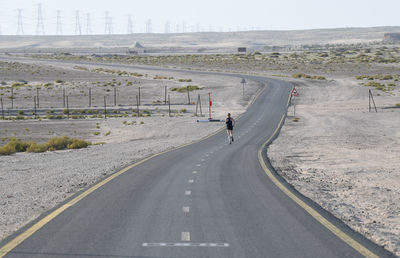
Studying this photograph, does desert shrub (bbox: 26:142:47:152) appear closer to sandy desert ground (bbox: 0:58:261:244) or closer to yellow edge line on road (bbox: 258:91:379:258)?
sandy desert ground (bbox: 0:58:261:244)

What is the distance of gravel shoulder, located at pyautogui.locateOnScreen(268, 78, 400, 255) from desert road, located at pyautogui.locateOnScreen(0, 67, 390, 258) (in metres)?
0.77

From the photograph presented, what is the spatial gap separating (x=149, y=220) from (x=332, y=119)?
39.0 m

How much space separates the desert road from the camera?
912cm

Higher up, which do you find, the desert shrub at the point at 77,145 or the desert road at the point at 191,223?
the desert road at the point at 191,223

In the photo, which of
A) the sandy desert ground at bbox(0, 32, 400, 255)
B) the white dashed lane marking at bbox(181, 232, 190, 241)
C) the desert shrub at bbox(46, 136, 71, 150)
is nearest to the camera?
the white dashed lane marking at bbox(181, 232, 190, 241)

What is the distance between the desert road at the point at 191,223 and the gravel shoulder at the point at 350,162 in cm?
77

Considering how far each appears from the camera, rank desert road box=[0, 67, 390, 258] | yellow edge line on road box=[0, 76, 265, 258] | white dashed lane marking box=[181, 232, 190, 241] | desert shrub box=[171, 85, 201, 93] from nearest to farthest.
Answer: desert road box=[0, 67, 390, 258] → yellow edge line on road box=[0, 76, 265, 258] → white dashed lane marking box=[181, 232, 190, 241] → desert shrub box=[171, 85, 201, 93]

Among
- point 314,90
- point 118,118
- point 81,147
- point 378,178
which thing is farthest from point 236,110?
point 378,178

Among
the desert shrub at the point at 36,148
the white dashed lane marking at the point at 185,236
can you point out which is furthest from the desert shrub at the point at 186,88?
the white dashed lane marking at the point at 185,236

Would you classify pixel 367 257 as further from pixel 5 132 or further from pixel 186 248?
pixel 5 132

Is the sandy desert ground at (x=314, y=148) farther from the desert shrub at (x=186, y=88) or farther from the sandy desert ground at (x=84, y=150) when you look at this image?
the desert shrub at (x=186, y=88)

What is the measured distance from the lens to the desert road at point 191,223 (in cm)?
912

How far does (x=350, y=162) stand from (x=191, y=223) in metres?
13.3

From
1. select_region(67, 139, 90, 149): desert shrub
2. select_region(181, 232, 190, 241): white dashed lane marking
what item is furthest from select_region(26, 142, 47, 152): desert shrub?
select_region(181, 232, 190, 241): white dashed lane marking
